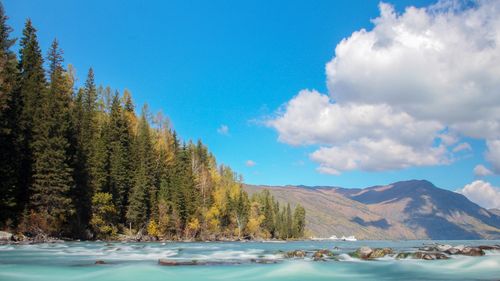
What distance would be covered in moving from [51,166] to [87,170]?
12.0 meters

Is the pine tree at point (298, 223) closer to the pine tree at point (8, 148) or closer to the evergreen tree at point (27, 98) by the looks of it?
the evergreen tree at point (27, 98)

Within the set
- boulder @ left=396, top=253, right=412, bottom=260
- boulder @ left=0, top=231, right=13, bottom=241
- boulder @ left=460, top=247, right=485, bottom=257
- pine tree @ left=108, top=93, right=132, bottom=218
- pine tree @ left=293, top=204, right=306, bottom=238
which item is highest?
pine tree @ left=108, top=93, right=132, bottom=218

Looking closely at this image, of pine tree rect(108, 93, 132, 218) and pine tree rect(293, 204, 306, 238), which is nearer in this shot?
pine tree rect(108, 93, 132, 218)

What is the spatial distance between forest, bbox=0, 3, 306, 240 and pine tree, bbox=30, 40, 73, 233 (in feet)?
0.41

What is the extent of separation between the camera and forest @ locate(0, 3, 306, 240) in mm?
49375

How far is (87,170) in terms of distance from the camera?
210 ft

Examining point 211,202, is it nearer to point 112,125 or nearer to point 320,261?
point 112,125

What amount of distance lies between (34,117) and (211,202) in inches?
2506

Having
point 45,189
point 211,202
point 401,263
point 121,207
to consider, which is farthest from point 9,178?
point 211,202

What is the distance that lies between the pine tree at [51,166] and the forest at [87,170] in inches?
4.9

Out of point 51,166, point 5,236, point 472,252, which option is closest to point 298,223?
point 51,166

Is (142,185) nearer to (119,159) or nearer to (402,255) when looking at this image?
(119,159)

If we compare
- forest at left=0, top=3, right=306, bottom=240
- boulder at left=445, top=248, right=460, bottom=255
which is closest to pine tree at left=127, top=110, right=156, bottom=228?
forest at left=0, top=3, right=306, bottom=240

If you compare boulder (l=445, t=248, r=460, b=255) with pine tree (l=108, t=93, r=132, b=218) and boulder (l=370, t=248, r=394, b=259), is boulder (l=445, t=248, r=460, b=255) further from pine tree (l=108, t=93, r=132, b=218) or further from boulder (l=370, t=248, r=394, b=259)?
pine tree (l=108, t=93, r=132, b=218)
